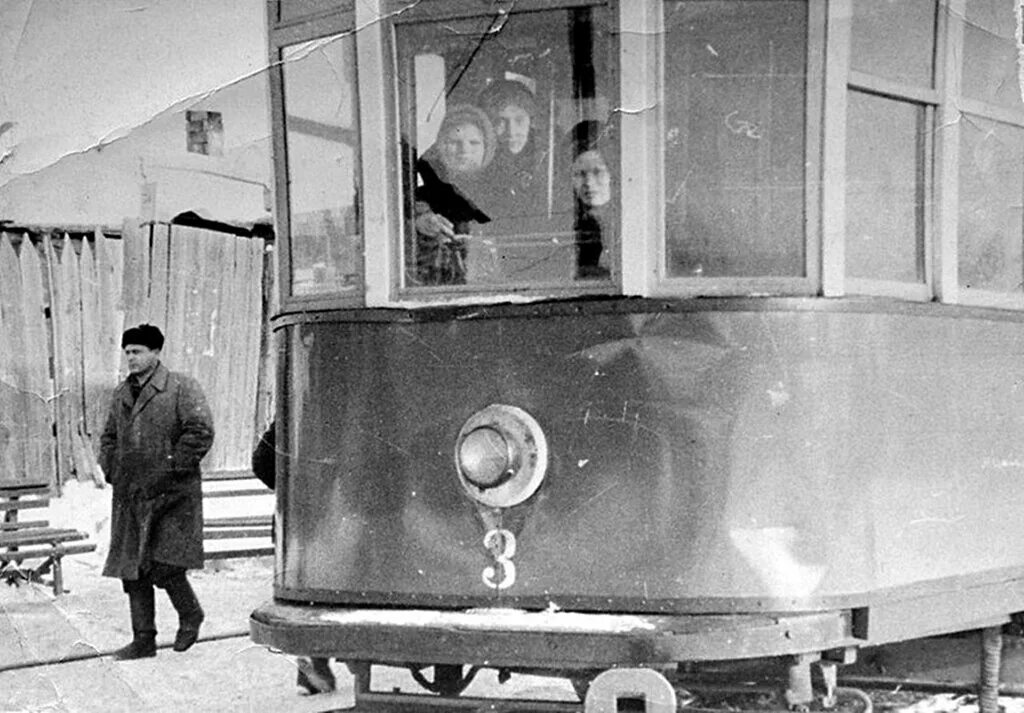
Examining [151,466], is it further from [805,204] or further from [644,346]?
[805,204]

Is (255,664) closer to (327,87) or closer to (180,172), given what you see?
(327,87)

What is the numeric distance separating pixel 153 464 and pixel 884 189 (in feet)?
13.9

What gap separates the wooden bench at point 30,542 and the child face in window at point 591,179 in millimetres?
5777

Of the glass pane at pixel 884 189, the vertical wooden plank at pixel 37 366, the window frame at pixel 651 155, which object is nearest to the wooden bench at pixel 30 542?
the vertical wooden plank at pixel 37 366

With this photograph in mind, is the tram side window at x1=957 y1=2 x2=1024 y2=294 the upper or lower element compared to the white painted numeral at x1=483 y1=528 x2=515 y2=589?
upper

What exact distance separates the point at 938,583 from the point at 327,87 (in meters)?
2.35

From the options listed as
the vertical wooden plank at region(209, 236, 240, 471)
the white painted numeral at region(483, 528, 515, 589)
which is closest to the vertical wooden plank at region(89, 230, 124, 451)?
the vertical wooden plank at region(209, 236, 240, 471)

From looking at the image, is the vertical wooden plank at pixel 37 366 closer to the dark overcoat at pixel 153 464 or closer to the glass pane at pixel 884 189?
the dark overcoat at pixel 153 464

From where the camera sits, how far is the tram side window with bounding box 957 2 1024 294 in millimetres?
4023

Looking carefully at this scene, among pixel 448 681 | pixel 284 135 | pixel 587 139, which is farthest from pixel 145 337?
pixel 587 139

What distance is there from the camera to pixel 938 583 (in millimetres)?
3822

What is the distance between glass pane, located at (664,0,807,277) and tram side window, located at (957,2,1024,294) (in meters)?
0.73

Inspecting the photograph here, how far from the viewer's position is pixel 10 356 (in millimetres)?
9961

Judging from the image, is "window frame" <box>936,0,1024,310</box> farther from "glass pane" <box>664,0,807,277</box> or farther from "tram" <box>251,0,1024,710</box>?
"glass pane" <box>664,0,807,277</box>
